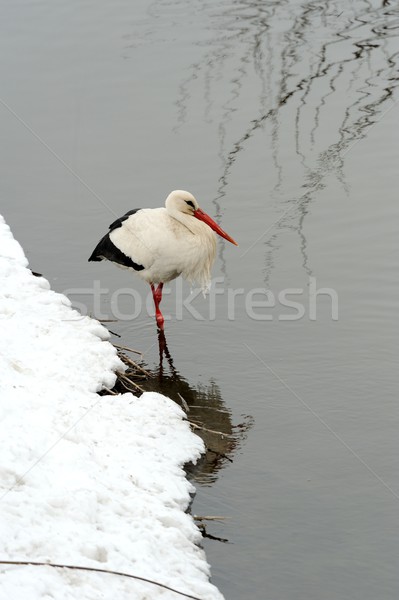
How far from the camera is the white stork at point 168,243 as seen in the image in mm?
8031

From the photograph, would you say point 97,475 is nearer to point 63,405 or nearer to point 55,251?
point 63,405

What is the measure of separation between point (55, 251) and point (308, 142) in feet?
11.6

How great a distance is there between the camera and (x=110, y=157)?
11.2 metres

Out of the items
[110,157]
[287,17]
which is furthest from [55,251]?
[287,17]

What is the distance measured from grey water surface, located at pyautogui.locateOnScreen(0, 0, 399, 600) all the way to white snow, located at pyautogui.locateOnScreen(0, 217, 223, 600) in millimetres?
403

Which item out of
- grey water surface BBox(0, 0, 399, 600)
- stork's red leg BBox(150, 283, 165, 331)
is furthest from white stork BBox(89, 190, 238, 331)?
grey water surface BBox(0, 0, 399, 600)

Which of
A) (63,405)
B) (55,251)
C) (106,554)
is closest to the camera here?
(106,554)

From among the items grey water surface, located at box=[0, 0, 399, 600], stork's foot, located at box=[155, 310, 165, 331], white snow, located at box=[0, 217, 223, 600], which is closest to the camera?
white snow, located at box=[0, 217, 223, 600]

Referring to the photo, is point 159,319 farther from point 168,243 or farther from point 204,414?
point 204,414

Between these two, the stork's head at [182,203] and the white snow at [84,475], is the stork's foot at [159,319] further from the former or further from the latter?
the white snow at [84,475]

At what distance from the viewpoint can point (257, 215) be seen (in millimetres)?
9641

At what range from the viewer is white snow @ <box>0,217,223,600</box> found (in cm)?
420

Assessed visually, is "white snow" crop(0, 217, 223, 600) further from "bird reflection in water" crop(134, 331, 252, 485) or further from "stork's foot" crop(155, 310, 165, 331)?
"stork's foot" crop(155, 310, 165, 331)

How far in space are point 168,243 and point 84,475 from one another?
341 cm
